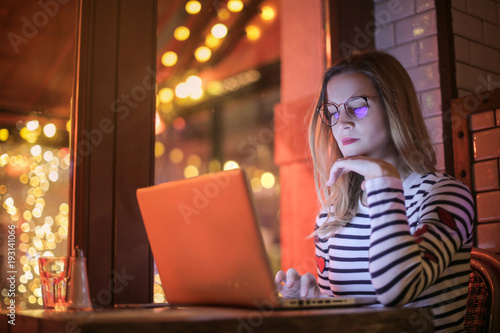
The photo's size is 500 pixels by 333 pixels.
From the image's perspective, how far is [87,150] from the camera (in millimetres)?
1687

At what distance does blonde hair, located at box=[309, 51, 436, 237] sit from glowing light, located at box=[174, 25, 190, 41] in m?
1.25

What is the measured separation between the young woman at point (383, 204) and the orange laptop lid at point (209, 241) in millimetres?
318

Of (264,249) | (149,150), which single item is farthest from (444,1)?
(264,249)

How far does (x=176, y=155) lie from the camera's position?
6.21 meters

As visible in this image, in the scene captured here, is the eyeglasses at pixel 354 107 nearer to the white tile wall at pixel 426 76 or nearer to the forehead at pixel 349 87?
the forehead at pixel 349 87

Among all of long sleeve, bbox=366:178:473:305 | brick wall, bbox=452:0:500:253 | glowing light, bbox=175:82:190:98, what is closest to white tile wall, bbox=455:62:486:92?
brick wall, bbox=452:0:500:253

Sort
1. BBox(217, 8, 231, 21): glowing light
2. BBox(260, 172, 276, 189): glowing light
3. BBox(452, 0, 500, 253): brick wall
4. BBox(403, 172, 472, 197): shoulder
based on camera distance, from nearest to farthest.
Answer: BBox(403, 172, 472, 197): shoulder → BBox(452, 0, 500, 253): brick wall → BBox(217, 8, 231, 21): glowing light → BBox(260, 172, 276, 189): glowing light

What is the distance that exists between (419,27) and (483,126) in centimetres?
61

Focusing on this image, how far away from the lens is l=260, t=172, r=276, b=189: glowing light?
5438mm

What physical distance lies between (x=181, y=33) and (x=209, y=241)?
1.93m

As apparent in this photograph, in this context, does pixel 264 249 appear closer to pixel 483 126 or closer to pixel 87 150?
pixel 87 150

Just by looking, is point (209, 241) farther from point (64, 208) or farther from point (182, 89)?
point (182, 89)

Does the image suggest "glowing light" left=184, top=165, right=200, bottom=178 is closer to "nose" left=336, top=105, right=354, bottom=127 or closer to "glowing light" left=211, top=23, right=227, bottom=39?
"glowing light" left=211, top=23, right=227, bottom=39

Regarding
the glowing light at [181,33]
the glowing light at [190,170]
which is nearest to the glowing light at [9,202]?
the glowing light at [181,33]
